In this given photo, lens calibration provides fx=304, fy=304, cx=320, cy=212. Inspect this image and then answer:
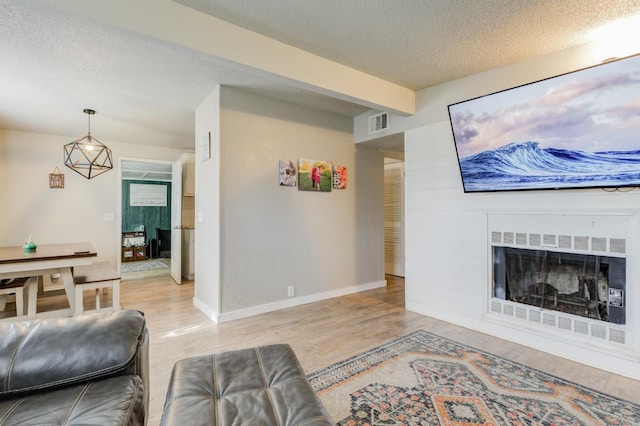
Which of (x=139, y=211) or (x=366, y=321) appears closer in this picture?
(x=366, y=321)

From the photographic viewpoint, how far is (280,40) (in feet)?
7.82

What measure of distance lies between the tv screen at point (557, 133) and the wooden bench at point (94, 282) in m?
3.84

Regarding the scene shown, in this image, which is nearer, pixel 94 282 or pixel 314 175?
pixel 94 282

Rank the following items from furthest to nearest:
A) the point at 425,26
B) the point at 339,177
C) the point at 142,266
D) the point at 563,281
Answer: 1. the point at 142,266
2. the point at 339,177
3. the point at 563,281
4. the point at 425,26

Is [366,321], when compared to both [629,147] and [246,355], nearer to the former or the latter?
[246,355]

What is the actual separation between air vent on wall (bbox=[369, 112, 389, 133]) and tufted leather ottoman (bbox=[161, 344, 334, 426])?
306 centimetres

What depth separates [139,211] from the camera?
28.1 feet

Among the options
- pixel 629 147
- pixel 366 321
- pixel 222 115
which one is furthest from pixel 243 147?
pixel 629 147

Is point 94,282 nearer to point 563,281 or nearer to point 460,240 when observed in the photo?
point 460,240

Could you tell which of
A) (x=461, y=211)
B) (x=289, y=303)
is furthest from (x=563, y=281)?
(x=289, y=303)

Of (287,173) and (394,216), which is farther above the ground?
(287,173)

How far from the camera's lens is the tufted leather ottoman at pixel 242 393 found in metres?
1.04

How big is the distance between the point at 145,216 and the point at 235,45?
310 inches

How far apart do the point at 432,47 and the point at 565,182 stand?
58.3 inches
